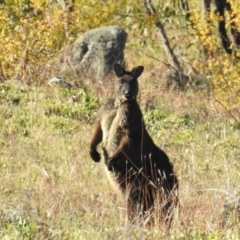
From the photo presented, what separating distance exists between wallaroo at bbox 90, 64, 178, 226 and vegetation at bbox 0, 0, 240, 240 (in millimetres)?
189

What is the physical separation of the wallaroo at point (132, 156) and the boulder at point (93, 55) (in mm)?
5325

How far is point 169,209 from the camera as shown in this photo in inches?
288

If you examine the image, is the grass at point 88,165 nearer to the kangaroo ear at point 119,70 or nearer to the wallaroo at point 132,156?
the wallaroo at point 132,156

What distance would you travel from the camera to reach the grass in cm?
636

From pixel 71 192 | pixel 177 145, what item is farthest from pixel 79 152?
pixel 71 192

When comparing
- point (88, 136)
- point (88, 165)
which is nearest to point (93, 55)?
point (88, 136)

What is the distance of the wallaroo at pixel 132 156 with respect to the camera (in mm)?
8008

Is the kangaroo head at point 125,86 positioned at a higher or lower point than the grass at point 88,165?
→ higher

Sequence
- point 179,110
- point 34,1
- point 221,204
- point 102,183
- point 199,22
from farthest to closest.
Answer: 1. point 34,1
2. point 199,22
3. point 179,110
4. point 102,183
5. point 221,204

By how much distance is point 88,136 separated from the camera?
10.8 m

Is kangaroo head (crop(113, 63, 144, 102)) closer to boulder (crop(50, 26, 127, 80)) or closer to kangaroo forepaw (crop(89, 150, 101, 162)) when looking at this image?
kangaroo forepaw (crop(89, 150, 101, 162))

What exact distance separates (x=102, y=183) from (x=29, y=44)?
19.4ft

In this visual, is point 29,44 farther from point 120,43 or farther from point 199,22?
point 199,22

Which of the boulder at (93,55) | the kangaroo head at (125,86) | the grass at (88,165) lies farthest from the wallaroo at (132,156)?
the boulder at (93,55)
